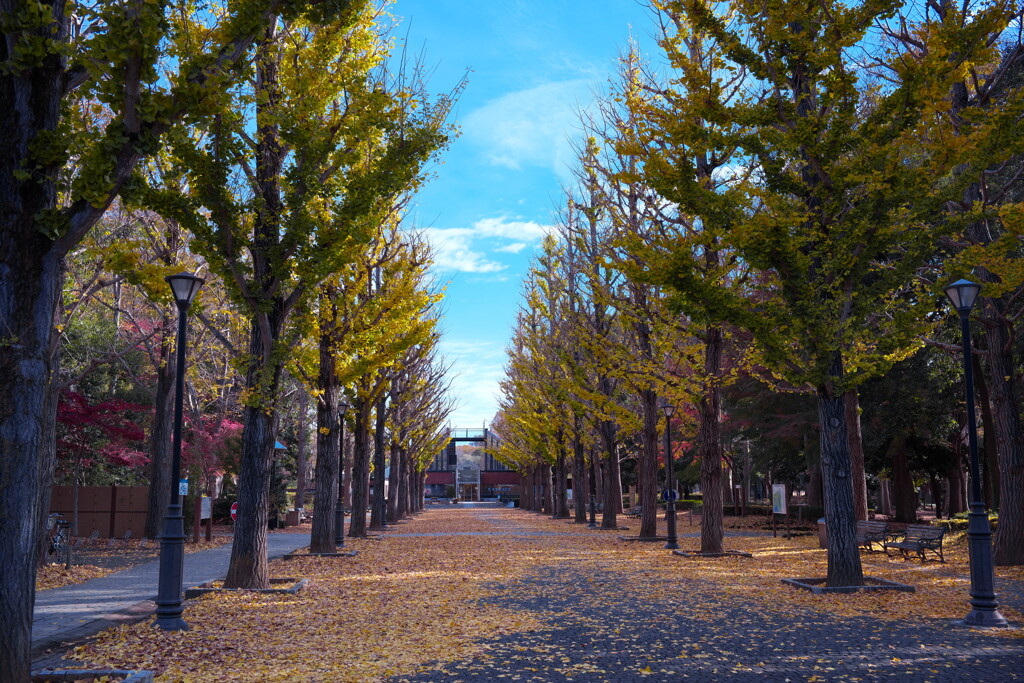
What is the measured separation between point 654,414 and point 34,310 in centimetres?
2032

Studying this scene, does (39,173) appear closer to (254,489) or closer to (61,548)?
(254,489)

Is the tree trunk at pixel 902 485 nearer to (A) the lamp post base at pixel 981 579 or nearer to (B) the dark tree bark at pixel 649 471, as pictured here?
(B) the dark tree bark at pixel 649 471

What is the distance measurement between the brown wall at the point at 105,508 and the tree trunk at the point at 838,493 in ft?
67.3

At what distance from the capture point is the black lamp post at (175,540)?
9445 millimetres

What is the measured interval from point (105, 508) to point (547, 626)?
66.4 ft

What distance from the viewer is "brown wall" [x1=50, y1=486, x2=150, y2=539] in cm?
2438

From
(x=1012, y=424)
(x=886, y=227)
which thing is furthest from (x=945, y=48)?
(x=1012, y=424)

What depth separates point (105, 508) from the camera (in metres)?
24.6

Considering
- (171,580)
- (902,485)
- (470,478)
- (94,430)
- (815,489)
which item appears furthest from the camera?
(470,478)

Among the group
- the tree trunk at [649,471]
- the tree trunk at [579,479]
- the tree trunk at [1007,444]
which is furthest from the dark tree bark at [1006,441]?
the tree trunk at [579,479]

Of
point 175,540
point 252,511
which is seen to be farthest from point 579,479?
point 175,540

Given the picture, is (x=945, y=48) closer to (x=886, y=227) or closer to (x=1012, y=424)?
(x=886, y=227)

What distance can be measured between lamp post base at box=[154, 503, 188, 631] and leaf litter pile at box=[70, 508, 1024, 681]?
249 mm

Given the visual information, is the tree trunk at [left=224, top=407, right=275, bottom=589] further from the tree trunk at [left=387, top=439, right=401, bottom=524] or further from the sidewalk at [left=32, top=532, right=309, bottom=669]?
the tree trunk at [left=387, top=439, right=401, bottom=524]
